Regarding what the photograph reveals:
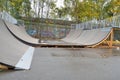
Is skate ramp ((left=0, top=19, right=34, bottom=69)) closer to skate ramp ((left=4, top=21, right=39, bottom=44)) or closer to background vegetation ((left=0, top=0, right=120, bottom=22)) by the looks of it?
skate ramp ((left=4, top=21, right=39, bottom=44))

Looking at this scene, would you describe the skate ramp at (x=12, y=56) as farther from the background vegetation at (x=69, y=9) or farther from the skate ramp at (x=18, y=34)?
the background vegetation at (x=69, y=9)

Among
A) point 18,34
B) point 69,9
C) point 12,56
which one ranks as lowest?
point 12,56

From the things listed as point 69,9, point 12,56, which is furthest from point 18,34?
point 69,9

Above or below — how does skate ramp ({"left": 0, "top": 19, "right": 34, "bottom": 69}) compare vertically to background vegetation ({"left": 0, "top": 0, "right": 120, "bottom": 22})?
below

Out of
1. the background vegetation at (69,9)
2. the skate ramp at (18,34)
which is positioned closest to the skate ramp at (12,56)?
the skate ramp at (18,34)

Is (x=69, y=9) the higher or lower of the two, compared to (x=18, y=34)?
higher

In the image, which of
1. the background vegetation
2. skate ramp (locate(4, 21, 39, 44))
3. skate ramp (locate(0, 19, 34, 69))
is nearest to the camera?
skate ramp (locate(0, 19, 34, 69))

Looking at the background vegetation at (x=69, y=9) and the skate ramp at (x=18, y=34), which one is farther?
the background vegetation at (x=69, y=9)

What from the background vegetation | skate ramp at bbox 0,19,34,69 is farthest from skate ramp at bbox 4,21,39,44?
the background vegetation

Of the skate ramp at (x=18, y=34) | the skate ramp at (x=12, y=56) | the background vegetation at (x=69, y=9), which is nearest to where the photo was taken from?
the skate ramp at (x=12, y=56)

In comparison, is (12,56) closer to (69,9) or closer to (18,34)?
(18,34)

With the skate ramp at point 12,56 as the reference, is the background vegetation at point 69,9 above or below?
above

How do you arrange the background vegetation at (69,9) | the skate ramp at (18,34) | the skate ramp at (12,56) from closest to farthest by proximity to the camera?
the skate ramp at (12,56) → the skate ramp at (18,34) → the background vegetation at (69,9)

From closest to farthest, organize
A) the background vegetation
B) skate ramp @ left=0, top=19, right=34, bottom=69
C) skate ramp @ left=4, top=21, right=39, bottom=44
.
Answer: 1. skate ramp @ left=0, top=19, right=34, bottom=69
2. skate ramp @ left=4, top=21, right=39, bottom=44
3. the background vegetation
